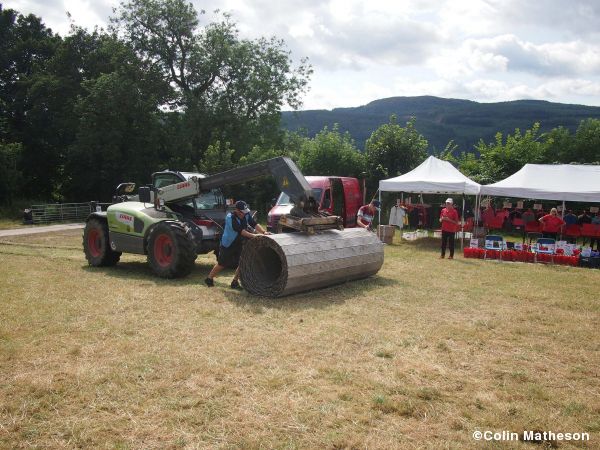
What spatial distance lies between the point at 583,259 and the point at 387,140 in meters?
13.8

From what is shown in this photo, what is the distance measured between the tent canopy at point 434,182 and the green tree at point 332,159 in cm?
845

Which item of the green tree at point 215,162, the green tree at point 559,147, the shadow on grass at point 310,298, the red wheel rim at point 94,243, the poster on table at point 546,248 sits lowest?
the shadow on grass at point 310,298

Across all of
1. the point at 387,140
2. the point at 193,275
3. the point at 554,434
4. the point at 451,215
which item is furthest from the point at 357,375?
the point at 387,140

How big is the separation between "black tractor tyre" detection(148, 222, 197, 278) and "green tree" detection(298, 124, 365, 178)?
1692 centimetres

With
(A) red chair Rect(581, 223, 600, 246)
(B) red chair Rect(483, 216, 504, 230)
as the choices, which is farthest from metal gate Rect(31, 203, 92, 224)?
(A) red chair Rect(581, 223, 600, 246)

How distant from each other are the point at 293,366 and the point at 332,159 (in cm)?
2184

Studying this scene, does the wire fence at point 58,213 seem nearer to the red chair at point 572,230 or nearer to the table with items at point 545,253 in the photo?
the table with items at point 545,253

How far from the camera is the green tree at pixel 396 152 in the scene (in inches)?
982

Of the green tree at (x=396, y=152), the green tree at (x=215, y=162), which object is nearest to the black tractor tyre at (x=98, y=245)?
the green tree at (x=215, y=162)

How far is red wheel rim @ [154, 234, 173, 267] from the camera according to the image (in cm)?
997

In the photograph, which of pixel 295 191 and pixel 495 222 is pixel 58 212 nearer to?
pixel 495 222

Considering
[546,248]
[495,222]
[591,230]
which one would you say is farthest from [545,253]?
[495,222]

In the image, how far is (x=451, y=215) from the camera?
12859 mm

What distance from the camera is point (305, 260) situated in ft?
26.5
